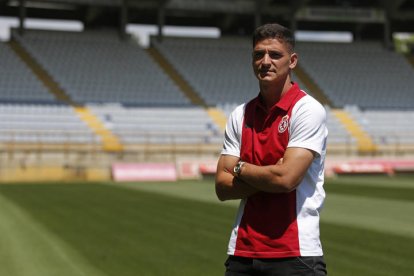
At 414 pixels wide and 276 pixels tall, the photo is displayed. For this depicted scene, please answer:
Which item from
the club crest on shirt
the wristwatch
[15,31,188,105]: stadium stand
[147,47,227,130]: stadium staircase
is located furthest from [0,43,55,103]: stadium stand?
the club crest on shirt

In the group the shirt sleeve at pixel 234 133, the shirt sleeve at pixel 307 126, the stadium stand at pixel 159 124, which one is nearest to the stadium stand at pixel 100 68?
the stadium stand at pixel 159 124

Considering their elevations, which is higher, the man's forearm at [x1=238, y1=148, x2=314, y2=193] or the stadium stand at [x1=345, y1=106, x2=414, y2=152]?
the man's forearm at [x1=238, y1=148, x2=314, y2=193]

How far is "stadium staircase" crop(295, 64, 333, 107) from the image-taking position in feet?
137

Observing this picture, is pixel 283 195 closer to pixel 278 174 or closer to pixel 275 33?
pixel 278 174

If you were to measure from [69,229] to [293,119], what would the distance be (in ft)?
32.4

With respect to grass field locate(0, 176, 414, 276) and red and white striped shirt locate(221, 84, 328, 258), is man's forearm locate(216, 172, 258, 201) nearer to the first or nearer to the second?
red and white striped shirt locate(221, 84, 328, 258)

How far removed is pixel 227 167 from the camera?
3.56 m

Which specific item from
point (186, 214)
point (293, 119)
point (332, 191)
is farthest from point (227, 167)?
point (332, 191)

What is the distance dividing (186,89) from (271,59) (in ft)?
122

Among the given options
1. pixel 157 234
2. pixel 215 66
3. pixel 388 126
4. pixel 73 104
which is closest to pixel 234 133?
pixel 157 234

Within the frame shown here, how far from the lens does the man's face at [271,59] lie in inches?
131

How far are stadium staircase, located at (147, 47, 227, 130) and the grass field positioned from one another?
17122 mm

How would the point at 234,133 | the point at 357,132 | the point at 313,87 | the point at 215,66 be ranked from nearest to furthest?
the point at 234,133 → the point at 357,132 → the point at 313,87 → the point at 215,66

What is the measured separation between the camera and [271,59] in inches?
132
